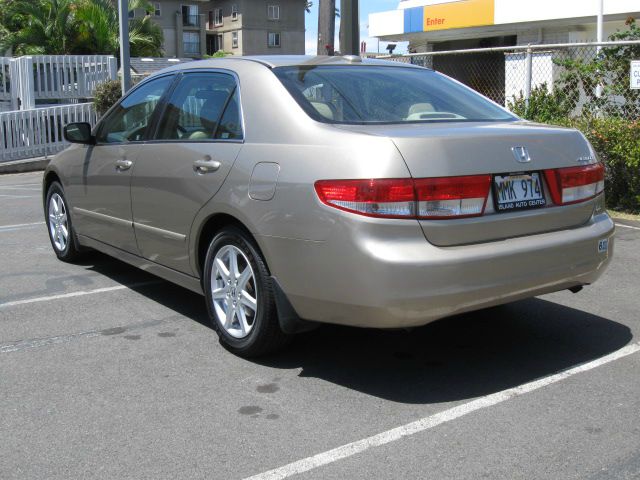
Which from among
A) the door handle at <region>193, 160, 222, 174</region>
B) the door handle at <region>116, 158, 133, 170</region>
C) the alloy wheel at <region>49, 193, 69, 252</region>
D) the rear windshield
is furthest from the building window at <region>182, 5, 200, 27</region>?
the door handle at <region>193, 160, 222, 174</region>

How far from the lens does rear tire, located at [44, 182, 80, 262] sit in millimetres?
6871

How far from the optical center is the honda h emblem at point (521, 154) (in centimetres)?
418

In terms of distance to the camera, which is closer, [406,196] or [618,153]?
[406,196]

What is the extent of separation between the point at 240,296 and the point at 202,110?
126 centimetres

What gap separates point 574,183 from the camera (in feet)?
14.6

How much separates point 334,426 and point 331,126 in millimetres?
1510

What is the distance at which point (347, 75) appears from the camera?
4.93m

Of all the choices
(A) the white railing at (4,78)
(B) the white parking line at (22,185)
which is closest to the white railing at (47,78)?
(A) the white railing at (4,78)

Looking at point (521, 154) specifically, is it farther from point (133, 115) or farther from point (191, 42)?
point (191, 42)

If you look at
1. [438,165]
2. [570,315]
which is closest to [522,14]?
[570,315]

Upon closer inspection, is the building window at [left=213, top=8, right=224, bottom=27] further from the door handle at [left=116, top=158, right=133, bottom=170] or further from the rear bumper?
the rear bumper

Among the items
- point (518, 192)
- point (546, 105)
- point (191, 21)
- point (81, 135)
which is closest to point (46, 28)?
point (546, 105)

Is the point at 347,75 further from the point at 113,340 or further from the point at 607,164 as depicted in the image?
the point at 607,164

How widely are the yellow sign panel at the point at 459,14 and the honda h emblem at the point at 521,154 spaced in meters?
20.7
